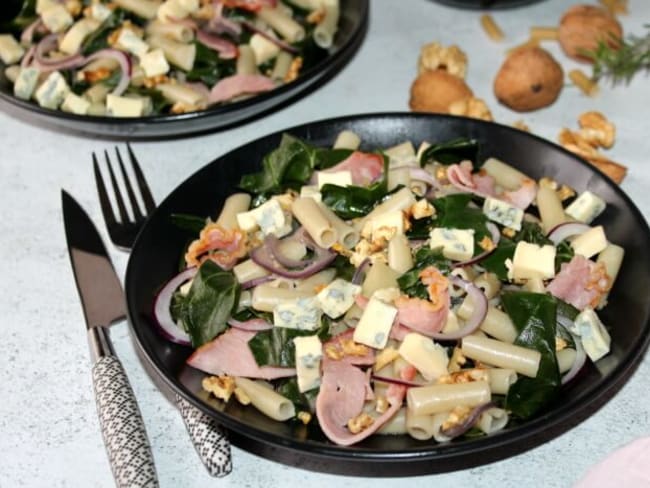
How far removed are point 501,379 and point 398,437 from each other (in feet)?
0.56

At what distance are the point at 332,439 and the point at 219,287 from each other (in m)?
0.32

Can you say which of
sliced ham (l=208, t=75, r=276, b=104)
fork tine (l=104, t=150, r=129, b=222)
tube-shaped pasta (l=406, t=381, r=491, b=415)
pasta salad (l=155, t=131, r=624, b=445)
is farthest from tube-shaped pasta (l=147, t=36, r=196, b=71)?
tube-shaped pasta (l=406, t=381, r=491, b=415)

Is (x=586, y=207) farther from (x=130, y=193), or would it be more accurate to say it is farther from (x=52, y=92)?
(x=52, y=92)

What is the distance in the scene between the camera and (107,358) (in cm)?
159

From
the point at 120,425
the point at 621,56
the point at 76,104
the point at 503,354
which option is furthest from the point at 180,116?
the point at 621,56

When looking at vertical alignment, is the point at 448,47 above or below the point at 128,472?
above

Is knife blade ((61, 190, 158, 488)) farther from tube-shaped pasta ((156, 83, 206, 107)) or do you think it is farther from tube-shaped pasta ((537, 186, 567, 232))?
tube-shaped pasta ((537, 186, 567, 232))

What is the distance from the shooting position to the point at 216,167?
5.93 feet

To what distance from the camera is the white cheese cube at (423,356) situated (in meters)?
1.42

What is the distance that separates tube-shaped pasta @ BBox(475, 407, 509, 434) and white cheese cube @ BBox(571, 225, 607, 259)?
1.22 ft

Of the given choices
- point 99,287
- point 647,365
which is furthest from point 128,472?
point 647,365

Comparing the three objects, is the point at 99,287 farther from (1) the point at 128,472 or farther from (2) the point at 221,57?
(2) the point at 221,57

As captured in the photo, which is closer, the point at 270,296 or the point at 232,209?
the point at 270,296

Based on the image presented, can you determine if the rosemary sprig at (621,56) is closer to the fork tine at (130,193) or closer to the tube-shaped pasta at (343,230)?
the tube-shaped pasta at (343,230)
